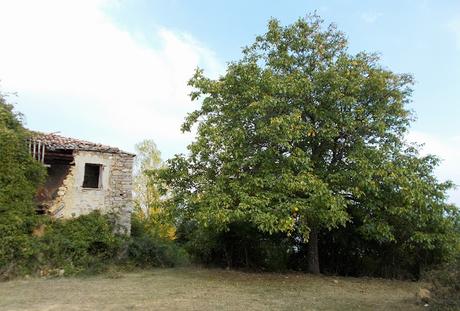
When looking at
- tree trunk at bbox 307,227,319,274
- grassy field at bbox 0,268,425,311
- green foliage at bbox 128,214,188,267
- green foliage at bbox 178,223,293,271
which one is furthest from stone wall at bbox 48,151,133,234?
tree trunk at bbox 307,227,319,274

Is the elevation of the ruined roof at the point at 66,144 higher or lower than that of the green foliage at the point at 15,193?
higher

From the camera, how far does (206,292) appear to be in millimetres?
10930

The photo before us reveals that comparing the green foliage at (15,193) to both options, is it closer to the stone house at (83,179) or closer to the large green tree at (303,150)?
the stone house at (83,179)

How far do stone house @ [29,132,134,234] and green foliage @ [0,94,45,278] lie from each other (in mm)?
767

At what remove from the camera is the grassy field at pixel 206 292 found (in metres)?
9.21

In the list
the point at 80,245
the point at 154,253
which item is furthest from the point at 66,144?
the point at 154,253

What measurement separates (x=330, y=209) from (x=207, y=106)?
5.10m

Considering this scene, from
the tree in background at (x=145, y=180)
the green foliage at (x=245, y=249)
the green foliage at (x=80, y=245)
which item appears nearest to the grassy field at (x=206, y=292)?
the green foliage at (x=80, y=245)

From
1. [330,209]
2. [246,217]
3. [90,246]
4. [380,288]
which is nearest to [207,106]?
[246,217]

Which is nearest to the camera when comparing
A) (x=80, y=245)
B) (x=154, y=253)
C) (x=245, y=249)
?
(x=80, y=245)

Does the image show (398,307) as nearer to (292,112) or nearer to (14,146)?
(292,112)

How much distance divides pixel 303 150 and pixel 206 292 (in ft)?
17.1

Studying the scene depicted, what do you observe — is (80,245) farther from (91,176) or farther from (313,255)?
(313,255)

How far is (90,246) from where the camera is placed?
15609 millimetres
